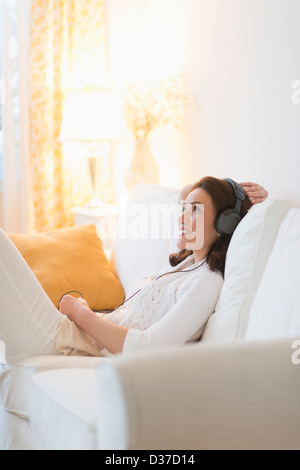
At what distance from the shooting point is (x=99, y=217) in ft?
12.9

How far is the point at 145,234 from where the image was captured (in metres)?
2.69

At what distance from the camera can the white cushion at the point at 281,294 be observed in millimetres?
1403

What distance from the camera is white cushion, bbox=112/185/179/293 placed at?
2543 millimetres

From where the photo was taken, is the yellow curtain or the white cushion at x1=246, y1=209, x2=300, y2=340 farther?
the yellow curtain

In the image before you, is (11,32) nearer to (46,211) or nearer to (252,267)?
(46,211)

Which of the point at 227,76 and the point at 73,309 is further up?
the point at 227,76

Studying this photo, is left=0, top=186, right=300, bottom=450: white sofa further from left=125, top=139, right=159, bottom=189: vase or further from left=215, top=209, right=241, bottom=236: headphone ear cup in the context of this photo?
left=125, top=139, right=159, bottom=189: vase

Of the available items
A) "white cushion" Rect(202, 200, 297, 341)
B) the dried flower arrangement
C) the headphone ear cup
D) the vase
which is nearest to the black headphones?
the headphone ear cup

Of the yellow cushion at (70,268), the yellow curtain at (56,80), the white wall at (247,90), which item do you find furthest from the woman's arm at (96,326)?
the yellow curtain at (56,80)

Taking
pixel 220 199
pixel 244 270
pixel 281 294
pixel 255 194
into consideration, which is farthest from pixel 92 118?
pixel 281 294

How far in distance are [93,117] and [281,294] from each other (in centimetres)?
273

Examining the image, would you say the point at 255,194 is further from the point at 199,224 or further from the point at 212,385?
the point at 212,385
